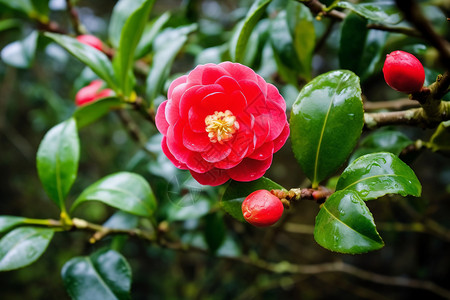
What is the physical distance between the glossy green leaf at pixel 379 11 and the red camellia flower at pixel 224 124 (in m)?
0.23

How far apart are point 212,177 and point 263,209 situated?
0.12 metres

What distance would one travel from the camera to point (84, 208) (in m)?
2.24

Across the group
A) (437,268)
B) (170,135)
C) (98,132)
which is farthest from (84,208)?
(437,268)

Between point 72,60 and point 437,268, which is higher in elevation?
point 72,60

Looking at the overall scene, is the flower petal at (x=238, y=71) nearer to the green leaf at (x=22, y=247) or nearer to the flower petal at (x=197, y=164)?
the flower petal at (x=197, y=164)

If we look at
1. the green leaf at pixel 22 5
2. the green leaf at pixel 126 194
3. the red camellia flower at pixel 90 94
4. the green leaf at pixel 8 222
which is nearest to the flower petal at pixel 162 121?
the green leaf at pixel 126 194

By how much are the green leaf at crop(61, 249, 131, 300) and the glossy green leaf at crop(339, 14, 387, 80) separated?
2.29ft

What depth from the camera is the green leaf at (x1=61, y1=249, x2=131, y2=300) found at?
2.42 feet

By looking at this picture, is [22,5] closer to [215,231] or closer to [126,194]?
[126,194]

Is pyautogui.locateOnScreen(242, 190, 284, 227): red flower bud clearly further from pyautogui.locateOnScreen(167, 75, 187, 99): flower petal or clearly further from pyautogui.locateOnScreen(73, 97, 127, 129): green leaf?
pyautogui.locateOnScreen(73, 97, 127, 129): green leaf

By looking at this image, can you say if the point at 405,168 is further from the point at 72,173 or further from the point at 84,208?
the point at 84,208

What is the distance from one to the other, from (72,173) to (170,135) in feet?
1.32

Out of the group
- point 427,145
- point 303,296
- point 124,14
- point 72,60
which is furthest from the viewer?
point 72,60

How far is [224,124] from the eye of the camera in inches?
22.5
